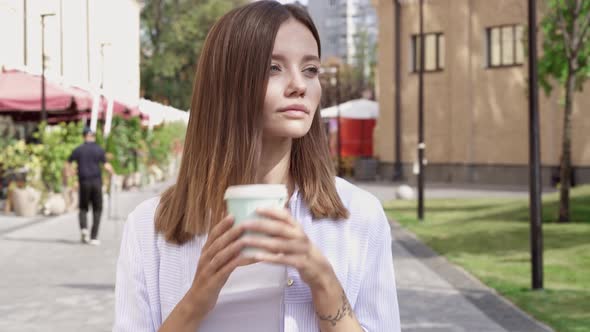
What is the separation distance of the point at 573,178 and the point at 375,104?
45.6ft

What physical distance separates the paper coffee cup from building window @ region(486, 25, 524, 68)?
130 ft

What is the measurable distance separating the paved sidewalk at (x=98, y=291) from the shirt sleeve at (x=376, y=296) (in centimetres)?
667

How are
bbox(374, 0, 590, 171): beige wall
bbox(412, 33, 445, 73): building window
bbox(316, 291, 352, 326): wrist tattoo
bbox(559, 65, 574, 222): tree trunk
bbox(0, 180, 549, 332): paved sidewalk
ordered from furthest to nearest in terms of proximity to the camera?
bbox(412, 33, 445, 73): building window, bbox(374, 0, 590, 171): beige wall, bbox(559, 65, 574, 222): tree trunk, bbox(0, 180, 549, 332): paved sidewalk, bbox(316, 291, 352, 326): wrist tattoo

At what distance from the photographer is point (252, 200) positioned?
1.85 meters

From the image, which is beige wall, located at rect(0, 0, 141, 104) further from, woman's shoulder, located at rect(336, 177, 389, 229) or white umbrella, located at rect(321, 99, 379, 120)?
woman's shoulder, located at rect(336, 177, 389, 229)

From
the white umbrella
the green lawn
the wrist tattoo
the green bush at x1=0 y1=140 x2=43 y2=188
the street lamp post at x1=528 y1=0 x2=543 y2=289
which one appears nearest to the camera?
the wrist tattoo

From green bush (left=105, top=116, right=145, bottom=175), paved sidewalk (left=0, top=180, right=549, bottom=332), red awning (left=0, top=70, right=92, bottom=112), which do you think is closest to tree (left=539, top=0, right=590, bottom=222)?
paved sidewalk (left=0, top=180, right=549, bottom=332)

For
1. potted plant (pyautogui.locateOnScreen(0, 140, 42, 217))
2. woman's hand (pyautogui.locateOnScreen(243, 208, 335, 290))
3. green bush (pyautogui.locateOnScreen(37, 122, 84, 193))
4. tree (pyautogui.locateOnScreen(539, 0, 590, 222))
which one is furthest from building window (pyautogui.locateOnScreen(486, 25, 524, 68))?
woman's hand (pyautogui.locateOnScreen(243, 208, 335, 290))

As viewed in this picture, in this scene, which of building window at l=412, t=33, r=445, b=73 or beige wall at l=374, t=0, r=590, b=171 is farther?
building window at l=412, t=33, r=445, b=73

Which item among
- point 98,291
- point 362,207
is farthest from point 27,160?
point 362,207

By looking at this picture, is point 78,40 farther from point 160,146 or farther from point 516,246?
point 516,246

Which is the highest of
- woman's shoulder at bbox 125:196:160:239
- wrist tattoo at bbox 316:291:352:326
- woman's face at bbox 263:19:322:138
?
woman's face at bbox 263:19:322:138

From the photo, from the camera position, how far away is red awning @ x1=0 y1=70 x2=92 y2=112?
22062 mm

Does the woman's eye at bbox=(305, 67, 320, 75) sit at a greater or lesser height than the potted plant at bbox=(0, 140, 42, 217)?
greater
